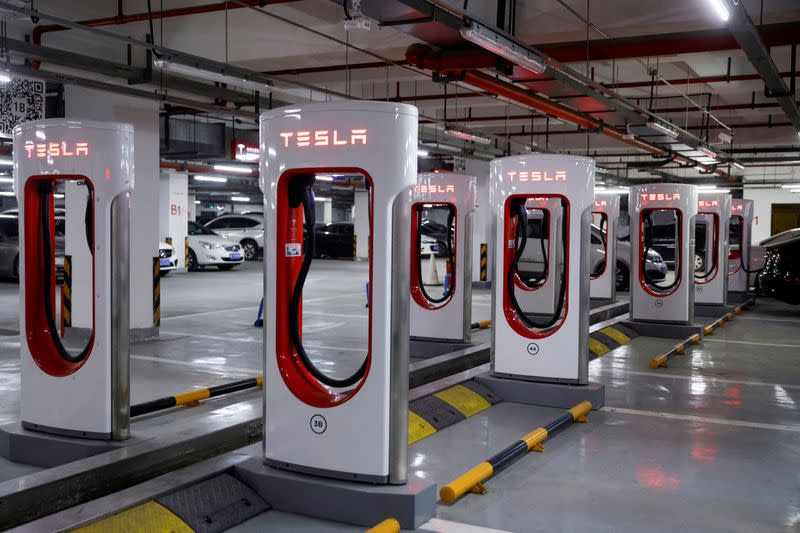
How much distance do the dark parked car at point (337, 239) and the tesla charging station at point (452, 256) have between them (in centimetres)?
2021

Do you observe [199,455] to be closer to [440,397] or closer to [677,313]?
[440,397]

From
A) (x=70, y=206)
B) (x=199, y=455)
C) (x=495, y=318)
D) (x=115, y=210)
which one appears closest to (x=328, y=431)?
(x=199, y=455)

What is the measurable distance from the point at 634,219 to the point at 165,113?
8.41 metres

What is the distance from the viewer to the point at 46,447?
4672 mm

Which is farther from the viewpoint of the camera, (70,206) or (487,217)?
(487,217)

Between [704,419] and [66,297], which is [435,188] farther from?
[66,297]

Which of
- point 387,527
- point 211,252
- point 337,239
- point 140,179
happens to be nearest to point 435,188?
point 140,179

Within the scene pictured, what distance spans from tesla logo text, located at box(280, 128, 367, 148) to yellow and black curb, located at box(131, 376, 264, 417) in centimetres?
257

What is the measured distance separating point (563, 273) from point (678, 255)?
213 inches

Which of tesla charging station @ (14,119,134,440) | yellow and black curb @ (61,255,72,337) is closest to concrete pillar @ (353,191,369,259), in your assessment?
yellow and black curb @ (61,255,72,337)

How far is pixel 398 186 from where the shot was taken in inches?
150

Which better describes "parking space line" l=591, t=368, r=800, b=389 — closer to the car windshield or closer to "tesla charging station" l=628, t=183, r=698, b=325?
"tesla charging station" l=628, t=183, r=698, b=325

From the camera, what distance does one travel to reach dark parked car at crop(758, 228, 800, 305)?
13.1m

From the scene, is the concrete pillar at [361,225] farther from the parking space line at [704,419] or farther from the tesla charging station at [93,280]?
the tesla charging station at [93,280]
